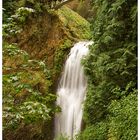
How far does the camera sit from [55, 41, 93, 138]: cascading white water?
1121 cm

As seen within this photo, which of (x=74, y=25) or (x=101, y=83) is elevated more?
(x=74, y=25)

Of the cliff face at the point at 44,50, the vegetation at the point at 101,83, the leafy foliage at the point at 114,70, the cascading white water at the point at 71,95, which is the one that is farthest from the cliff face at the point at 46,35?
the leafy foliage at the point at 114,70

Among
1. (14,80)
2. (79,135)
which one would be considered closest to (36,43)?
(79,135)

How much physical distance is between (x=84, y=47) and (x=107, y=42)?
3622 mm

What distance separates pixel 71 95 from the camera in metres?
11.8

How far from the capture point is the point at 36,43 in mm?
14250

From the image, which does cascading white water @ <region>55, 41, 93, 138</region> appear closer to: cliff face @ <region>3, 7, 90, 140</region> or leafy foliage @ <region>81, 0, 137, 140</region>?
cliff face @ <region>3, 7, 90, 140</region>

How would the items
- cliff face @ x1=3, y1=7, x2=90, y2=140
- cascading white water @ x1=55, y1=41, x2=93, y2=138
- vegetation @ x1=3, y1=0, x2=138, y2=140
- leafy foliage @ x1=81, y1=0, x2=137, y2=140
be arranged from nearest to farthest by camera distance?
vegetation @ x1=3, y1=0, x2=138, y2=140, leafy foliage @ x1=81, y1=0, x2=137, y2=140, cascading white water @ x1=55, y1=41, x2=93, y2=138, cliff face @ x1=3, y1=7, x2=90, y2=140

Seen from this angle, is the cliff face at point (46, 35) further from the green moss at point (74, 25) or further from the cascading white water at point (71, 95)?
the cascading white water at point (71, 95)

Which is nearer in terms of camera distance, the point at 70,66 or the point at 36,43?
the point at 70,66

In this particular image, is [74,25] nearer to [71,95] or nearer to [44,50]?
[44,50]

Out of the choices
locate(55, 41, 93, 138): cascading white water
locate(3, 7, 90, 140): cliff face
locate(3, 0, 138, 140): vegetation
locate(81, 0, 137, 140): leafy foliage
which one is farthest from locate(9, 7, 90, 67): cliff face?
locate(81, 0, 137, 140): leafy foliage

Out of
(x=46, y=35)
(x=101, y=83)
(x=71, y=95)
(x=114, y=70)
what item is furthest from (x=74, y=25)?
(x=114, y=70)

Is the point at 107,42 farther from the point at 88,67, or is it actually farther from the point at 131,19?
the point at 88,67
